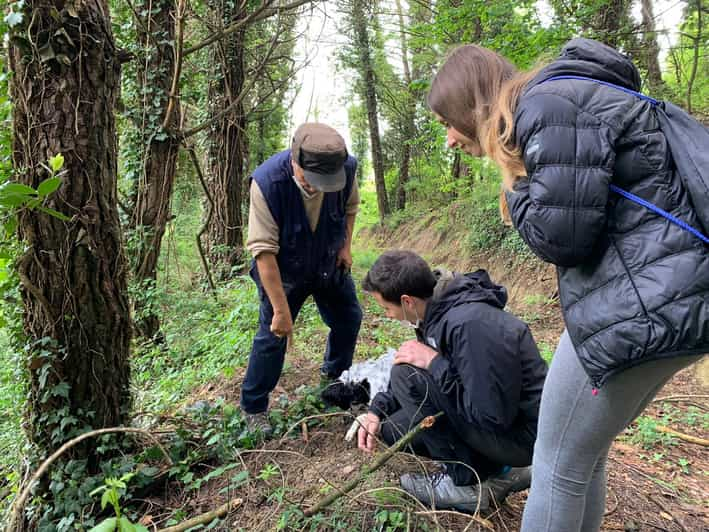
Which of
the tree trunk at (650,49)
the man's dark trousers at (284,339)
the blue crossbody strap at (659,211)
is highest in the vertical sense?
the tree trunk at (650,49)

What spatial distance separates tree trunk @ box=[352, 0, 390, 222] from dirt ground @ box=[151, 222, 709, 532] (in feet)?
37.8

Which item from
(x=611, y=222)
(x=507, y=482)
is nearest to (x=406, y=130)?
(x=507, y=482)

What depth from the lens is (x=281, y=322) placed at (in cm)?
246

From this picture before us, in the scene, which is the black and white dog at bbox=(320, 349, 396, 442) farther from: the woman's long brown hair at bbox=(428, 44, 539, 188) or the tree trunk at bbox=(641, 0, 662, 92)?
the tree trunk at bbox=(641, 0, 662, 92)

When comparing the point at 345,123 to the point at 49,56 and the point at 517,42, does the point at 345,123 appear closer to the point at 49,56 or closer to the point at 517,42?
the point at 517,42

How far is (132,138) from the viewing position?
16.3 feet

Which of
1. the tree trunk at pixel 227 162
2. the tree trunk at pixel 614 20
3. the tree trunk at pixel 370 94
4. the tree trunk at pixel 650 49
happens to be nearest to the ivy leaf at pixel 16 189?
the tree trunk at pixel 227 162

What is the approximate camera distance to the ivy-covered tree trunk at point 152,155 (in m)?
4.84

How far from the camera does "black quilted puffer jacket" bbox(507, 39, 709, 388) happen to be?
100cm

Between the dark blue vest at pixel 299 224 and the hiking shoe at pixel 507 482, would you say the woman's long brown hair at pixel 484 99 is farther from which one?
the hiking shoe at pixel 507 482

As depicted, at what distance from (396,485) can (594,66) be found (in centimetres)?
181

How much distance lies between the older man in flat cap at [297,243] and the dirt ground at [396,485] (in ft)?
1.32

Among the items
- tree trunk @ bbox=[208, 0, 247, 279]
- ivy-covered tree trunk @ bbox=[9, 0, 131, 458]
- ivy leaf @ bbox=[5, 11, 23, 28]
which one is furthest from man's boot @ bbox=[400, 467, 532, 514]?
tree trunk @ bbox=[208, 0, 247, 279]

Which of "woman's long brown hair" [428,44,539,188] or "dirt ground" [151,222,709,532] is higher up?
"woman's long brown hair" [428,44,539,188]
